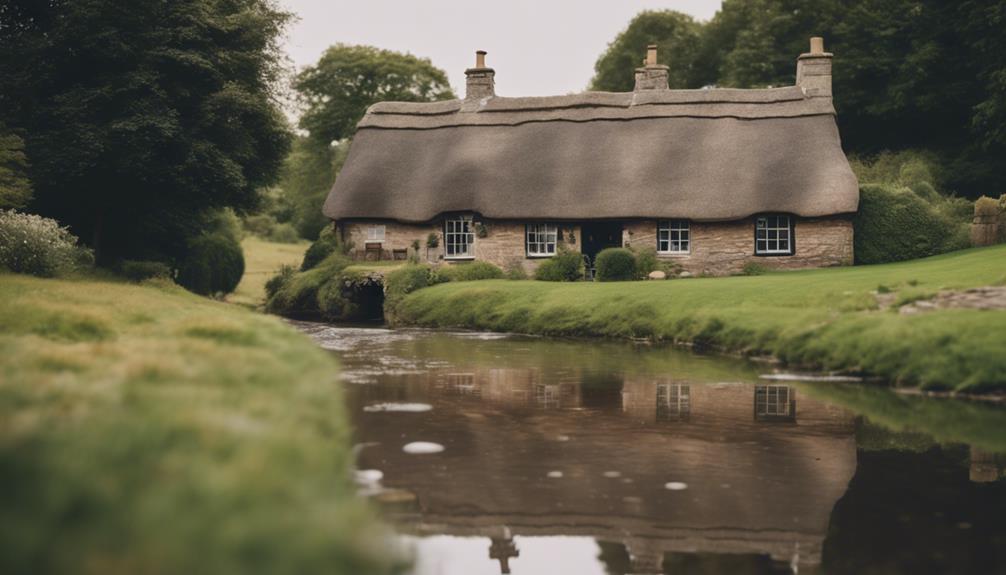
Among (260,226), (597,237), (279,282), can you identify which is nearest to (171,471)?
(597,237)

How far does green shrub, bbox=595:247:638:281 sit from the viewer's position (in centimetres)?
3120

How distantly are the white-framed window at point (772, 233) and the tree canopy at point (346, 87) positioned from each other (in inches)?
1251

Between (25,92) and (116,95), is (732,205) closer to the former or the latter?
(116,95)

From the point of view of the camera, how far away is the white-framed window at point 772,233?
32.9m

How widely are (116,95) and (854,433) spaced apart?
77.3ft

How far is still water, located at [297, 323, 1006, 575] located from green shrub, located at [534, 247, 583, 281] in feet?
52.1

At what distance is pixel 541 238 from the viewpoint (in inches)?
1375

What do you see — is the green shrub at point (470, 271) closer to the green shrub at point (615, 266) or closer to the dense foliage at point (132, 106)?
the green shrub at point (615, 266)

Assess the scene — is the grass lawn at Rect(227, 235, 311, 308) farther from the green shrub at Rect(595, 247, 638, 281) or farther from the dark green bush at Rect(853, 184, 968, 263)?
the dark green bush at Rect(853, 184, 968, 263)

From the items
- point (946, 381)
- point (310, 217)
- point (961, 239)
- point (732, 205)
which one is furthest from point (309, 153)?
point (946, 381)

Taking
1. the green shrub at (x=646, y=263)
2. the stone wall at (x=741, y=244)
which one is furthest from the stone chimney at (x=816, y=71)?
the green shrub at (x=646, y=263)

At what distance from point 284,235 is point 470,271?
40633 millimetres

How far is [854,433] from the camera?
1202 centimetres

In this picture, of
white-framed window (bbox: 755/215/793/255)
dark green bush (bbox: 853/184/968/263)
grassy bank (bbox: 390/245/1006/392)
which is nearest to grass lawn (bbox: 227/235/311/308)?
grassy bank (bbox: 390/245/1006/392)
